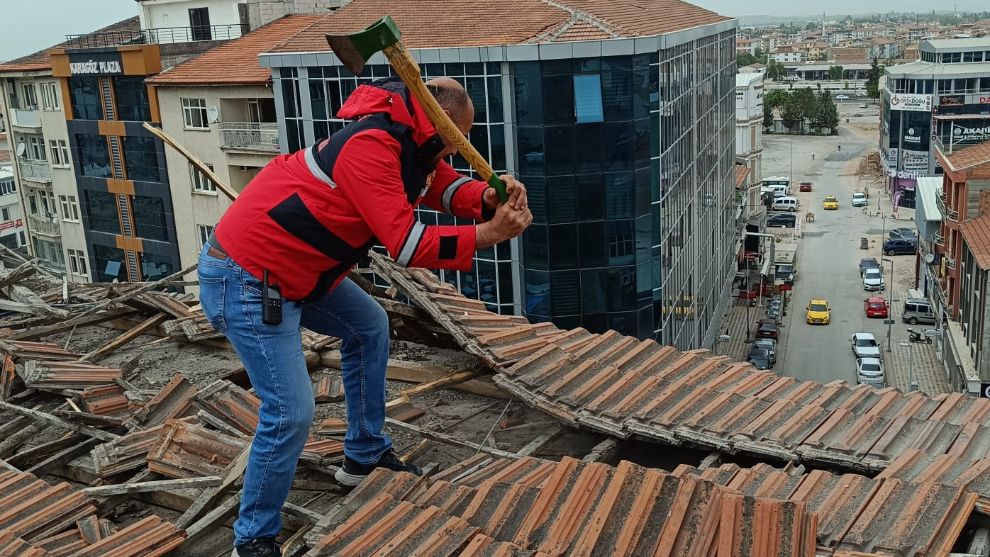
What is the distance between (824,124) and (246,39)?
10365 cm

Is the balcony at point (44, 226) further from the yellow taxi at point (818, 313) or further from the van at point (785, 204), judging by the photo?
the van at point (785, 204)

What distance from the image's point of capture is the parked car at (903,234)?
65.9m

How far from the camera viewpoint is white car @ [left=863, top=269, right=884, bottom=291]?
184 feet

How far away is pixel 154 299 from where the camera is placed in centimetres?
1110

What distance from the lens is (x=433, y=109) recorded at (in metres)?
5.00

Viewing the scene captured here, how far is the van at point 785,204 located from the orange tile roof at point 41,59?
53.2 metres

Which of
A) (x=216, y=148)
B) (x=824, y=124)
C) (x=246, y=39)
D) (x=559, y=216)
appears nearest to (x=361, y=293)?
(x=559, y=216)

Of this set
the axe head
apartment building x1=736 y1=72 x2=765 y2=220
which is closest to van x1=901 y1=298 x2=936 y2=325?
apartment building x1=736 y1=72 x2=765 y2=220

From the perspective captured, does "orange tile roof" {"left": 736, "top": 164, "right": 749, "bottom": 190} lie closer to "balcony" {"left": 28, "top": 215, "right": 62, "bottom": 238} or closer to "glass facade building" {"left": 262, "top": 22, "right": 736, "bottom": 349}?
"glass facade building" {"left": 262, "top": 22, "right": 736, "bottom": 349}

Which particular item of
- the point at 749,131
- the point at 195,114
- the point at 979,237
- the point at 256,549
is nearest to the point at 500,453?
the point at 256,549

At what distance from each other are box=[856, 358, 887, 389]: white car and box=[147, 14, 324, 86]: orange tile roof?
25.4 m

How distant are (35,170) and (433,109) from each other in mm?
46320

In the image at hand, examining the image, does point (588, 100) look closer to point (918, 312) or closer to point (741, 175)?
point (918, 312)

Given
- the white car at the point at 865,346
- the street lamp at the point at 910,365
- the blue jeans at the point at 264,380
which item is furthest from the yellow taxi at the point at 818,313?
the blue jeans at the point at 264,380
